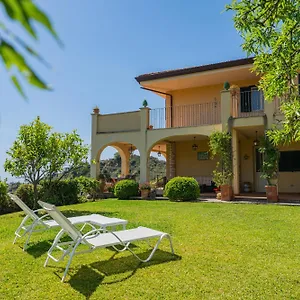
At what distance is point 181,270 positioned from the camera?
4.77 meters

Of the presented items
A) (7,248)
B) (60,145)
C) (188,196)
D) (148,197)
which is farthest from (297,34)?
(148,197)

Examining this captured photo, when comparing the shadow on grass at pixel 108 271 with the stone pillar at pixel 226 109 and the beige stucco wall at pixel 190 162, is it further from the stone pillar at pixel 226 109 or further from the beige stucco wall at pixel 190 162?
the beige stucco wall at pixel 190 162

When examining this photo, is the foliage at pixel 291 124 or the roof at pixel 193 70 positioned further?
the roof at pixel 193 70

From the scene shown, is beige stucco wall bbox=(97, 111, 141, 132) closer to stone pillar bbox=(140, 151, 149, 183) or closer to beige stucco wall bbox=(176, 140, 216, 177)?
stone pillar bbox=(140, 151, 149, 183)

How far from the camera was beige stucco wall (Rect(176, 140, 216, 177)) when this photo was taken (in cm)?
1808

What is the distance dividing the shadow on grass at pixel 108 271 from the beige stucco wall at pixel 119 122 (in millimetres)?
12062

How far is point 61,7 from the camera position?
52.3 inches

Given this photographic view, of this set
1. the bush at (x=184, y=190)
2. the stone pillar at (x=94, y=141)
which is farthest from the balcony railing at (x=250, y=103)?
the stone pillar at (x=94, y=141)

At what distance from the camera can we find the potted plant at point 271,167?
12.9m

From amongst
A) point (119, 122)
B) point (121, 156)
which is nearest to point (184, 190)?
point (119, 122)

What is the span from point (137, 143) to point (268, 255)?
12103mm

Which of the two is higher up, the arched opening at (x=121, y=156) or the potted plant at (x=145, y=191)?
the arched opening at (x=121, y=156)

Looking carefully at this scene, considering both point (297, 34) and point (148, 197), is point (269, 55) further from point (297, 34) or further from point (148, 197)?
point (148, 197)

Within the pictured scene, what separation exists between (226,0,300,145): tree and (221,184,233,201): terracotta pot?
1042 cm
